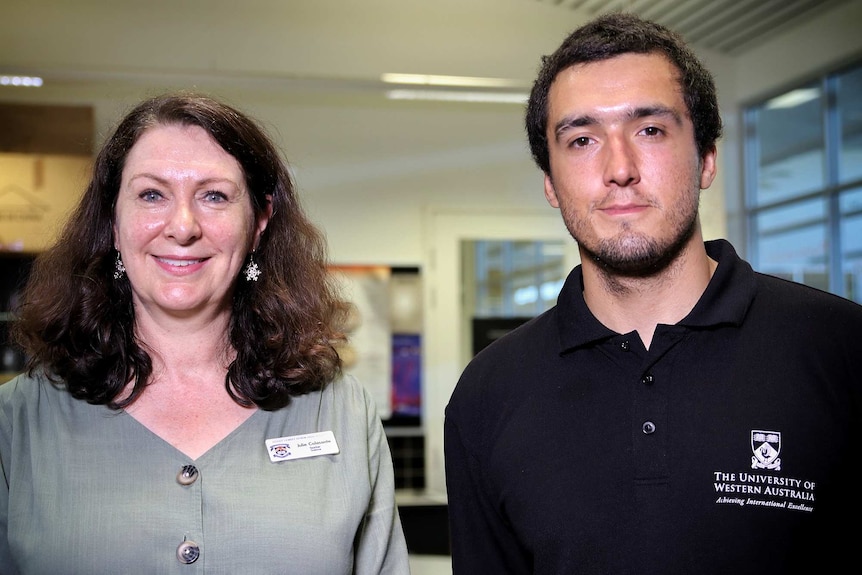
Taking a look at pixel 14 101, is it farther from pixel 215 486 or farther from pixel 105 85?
pixel 215 486

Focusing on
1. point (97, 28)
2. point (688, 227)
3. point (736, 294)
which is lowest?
point (736, 294)

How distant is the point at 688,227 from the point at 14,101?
521cm

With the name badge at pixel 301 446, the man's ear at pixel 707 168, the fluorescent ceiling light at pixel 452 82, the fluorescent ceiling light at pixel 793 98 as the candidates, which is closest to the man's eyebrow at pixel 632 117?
the man's ear at pixel 707 168

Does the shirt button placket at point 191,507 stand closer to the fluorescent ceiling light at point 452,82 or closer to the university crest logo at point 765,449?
the university crest logo at point 765,449

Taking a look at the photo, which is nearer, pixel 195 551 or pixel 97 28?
pixel 195 551

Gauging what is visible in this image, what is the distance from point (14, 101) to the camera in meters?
5.75

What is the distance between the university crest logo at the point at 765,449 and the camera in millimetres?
1548

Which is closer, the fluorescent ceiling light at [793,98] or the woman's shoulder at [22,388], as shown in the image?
the woman's shoulder at [22,388]

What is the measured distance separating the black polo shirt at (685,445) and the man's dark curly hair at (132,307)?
42 cm

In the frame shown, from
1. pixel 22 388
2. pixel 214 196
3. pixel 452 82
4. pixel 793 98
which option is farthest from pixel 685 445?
pixel 793 98

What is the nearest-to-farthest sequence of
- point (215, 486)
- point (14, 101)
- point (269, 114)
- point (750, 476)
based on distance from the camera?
point (750, 476) → point (215, 486) → point (14, 101) → point (269, 114)

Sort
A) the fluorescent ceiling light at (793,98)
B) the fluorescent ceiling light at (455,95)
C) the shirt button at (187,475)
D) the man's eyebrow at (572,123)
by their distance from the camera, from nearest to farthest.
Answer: the shirt button at (187,475), the man's eyebrow at (572,123), the fluorescent ceiling light at (455,95), the fluorescent ceiling light at (793,98)

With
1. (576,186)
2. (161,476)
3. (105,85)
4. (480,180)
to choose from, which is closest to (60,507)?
(161,476)

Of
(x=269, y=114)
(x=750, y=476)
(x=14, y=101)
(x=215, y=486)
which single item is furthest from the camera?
(x=269, y=114)
